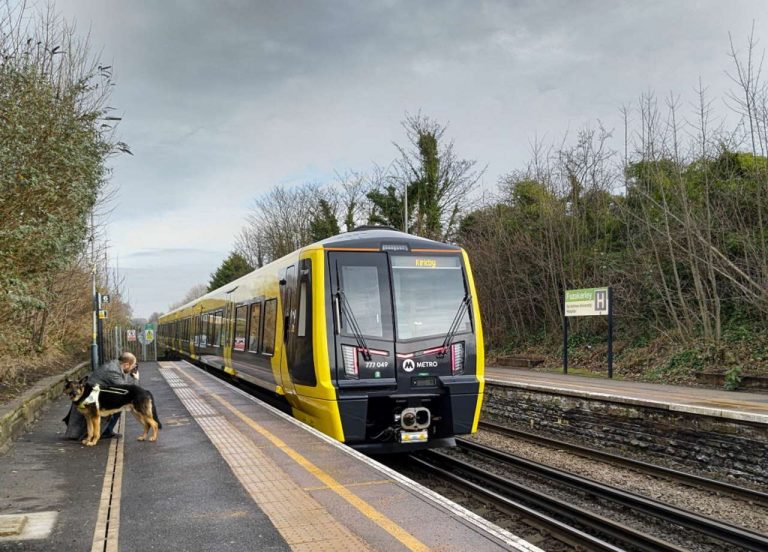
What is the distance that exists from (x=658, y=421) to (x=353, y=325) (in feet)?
18.1

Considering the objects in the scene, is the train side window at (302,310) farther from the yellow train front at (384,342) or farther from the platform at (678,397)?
the platform at (678,397)

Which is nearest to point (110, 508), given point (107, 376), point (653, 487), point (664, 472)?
point (107, 376)

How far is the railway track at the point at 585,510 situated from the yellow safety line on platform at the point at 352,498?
7.40 ft

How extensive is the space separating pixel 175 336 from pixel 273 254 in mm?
12835

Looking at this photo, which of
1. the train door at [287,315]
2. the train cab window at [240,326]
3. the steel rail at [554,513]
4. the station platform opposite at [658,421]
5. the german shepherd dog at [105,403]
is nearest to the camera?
the steel rail at [554,513]

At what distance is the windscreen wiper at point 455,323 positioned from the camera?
8.35 meters

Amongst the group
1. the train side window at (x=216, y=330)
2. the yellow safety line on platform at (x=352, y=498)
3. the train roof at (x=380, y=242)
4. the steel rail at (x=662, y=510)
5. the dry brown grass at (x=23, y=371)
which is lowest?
the steel rail at (x=662, y=510)

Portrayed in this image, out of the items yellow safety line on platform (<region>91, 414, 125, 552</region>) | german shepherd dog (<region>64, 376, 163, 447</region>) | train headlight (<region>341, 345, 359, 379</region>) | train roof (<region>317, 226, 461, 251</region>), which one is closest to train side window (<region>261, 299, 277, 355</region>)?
train roof (<region>317, 226, 461, 251</region>)

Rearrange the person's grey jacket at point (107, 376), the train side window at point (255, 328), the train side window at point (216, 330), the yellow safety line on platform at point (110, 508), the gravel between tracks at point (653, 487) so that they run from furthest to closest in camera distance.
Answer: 1. the train side window at point (216, 330)
2. the train side window at point (255, 328)
3. the person's grey jacket at point (107, 376)
4. the gravel between tracks at point (653, 487)
5. the yellow safety line on platform at point (110, 508)

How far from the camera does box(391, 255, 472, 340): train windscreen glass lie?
834 cm

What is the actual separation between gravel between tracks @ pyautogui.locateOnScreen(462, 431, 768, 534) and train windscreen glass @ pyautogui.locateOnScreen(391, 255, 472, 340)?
299 cm

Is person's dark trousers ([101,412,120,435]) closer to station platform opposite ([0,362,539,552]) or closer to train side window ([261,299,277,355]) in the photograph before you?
station platform opposite ([0,362,539,552])

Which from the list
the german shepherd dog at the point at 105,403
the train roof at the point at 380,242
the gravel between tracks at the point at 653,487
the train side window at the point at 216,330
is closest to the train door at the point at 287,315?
the train roof at the point at 380,242

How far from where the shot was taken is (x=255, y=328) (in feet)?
39.1
